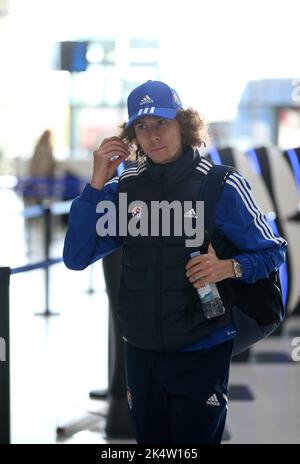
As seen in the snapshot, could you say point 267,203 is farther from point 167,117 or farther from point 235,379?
point 167,117

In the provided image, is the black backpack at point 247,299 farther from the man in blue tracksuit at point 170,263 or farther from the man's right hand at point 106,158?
the man's right hand at point 106,158

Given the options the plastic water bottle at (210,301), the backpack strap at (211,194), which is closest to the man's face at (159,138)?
the backpack strap at (211,194)

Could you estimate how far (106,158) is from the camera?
213 centimetres

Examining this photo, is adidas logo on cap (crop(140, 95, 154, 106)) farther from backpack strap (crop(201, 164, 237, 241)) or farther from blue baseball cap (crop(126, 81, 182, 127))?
backpack strap (crop(201, 164, 237, 241))

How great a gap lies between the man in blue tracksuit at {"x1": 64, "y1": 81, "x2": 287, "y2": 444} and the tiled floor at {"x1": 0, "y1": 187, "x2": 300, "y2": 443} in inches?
62.1

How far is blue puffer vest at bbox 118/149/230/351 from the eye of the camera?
2.03m

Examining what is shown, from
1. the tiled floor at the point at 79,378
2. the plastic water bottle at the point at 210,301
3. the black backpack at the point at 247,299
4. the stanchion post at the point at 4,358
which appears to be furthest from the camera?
the tiled floor at the point at 79,378

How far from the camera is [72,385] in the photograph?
4582mm

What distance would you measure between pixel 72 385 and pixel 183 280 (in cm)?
275

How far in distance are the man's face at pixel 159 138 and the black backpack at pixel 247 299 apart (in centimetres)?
13

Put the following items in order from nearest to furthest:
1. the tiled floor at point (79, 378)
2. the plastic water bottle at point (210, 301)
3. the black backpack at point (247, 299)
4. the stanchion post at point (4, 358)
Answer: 1. the plastic water bottle at point (210, 301)
2. the black backpack at point (247, 299)
3. the stanchion post at point (4, 358)
4. the tiled floor at point (79, 378)

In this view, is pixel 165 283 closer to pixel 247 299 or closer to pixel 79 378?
pixel 247 299

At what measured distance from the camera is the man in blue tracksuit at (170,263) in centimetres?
203

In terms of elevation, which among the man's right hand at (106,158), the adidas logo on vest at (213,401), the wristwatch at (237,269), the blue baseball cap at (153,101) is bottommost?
the adidas logo on vest at (213,401)
